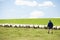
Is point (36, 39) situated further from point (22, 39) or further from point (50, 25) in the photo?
point (50, 25)

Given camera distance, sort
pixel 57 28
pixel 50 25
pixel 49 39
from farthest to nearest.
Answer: pixel 57 28 < pixel 50 25 < pixel 49 39

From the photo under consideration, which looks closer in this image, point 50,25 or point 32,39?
point 32,39

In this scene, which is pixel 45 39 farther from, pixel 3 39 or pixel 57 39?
pixel 3 39

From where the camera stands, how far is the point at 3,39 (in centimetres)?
2677

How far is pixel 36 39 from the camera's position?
26.8 meters

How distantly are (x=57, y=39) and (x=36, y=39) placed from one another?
2.99 meters

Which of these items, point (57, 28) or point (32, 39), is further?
point (57, 28)

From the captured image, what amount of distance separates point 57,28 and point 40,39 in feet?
48.0

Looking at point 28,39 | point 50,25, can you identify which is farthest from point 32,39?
point 50,25

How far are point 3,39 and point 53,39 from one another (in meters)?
7.11

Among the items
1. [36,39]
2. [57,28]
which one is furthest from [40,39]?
[57,28]

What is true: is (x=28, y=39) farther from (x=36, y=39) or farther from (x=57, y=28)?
(x=57, y=28)

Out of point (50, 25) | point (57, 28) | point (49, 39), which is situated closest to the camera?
point (49, 39)

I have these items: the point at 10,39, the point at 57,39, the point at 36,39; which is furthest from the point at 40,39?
the point at 10,39
